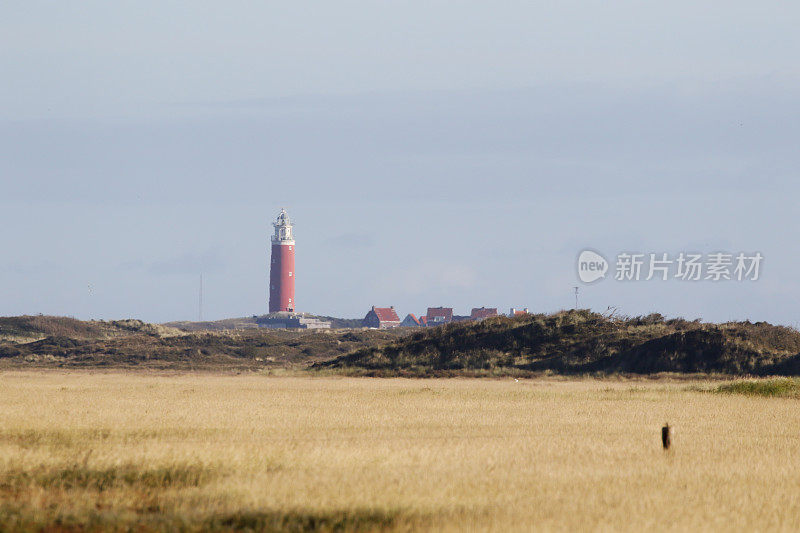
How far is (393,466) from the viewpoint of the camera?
18.5 metres

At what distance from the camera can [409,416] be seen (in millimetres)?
30422

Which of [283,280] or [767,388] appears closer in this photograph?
[767,388]

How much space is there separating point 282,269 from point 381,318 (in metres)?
24.3

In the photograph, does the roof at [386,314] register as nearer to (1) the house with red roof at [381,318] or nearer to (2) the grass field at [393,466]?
(1) the house with red roof at [381,318]

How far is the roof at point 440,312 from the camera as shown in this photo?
183500mm

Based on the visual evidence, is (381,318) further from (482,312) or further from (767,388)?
(767,388)

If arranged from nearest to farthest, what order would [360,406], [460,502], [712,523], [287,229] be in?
1. [712,523]
2. [460,502]
3. [360,406]
4. [287,229]

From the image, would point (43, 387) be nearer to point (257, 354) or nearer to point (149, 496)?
point (149, 496)

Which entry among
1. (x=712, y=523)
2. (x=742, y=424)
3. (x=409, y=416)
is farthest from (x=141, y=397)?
(x=712, y=523)

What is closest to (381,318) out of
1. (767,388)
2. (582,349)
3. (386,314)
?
(386,314)

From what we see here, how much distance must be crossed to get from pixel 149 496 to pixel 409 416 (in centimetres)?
1530

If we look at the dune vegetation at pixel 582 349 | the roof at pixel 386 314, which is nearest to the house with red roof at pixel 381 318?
the roof at pixel 386 314

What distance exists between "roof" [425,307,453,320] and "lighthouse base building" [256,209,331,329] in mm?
31040

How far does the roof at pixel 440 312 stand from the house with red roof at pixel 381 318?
38.9ft
